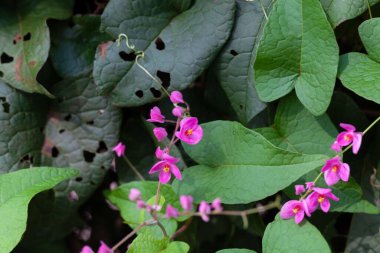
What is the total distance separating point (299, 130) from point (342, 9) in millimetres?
261

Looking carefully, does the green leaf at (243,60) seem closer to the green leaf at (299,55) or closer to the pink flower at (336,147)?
the green leaf at (299,55)

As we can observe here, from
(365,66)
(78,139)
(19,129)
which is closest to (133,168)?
(78,139)

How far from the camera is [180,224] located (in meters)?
1.43

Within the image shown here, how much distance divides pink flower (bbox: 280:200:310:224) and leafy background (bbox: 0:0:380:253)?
15 mm

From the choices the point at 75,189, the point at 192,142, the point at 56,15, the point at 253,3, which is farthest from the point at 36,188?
the point at 253,3

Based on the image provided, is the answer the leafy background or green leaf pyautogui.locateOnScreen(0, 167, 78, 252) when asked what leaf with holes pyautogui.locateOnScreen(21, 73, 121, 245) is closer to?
the leafy background

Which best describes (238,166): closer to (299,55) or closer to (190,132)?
(190,132)

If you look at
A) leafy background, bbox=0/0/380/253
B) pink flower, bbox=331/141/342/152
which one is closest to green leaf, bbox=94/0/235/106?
leafy background, bbox=0/0/380/253

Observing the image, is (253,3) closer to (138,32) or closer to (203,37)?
(203,37)

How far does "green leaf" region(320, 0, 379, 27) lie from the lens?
123 cm

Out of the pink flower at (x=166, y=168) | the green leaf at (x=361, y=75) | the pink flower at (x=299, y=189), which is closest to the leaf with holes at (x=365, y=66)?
the green leaf at (x=361, y=75)

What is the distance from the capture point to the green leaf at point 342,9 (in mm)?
1229

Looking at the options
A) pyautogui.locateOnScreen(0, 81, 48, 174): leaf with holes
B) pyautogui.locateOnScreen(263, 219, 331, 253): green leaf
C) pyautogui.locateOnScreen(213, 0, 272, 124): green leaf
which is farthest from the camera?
pyautogui.locateOnScreen(0, 81, 48, 174): leaf with holes

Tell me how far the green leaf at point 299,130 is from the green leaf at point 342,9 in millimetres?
183
